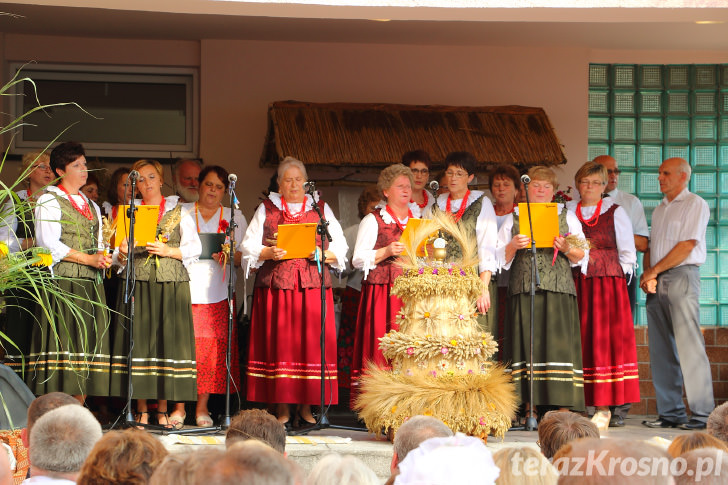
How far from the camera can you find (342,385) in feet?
25.4

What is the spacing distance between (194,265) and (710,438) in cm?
469

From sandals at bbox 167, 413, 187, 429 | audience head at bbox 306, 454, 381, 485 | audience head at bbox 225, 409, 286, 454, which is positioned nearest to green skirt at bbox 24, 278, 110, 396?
sandals at bbox 167, 413, 187, 429

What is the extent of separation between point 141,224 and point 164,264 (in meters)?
0.35

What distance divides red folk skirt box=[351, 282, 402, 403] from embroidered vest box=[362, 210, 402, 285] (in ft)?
0.16

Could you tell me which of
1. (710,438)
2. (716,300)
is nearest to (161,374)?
(710,438)

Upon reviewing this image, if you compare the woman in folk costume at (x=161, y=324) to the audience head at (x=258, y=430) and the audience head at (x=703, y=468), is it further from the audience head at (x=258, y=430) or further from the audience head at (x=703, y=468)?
the audience head at (x=703, y=468)

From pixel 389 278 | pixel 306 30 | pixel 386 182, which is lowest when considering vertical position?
pixel 389 278

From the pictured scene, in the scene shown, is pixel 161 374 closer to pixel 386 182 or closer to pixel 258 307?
pixel 258 307

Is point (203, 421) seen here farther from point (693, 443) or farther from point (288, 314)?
point (693, 443)

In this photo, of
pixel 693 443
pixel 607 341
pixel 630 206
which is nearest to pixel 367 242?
pixel 607 341

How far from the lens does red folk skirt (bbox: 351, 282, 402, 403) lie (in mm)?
7059

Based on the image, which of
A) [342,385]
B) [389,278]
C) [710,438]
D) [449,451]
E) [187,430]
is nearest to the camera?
[449,451]

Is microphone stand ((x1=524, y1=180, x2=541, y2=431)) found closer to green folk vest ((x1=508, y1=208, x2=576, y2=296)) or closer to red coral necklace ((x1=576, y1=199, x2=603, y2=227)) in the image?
green folk vest ((x1=508, y1=208, x2=576, y2=296))

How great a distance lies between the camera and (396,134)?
894 cm
